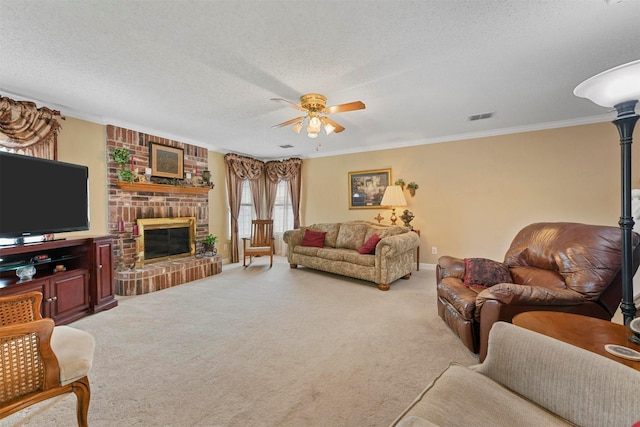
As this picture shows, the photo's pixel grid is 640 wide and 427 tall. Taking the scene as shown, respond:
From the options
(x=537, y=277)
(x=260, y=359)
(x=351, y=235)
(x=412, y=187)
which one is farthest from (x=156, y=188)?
(x=537, y=277)

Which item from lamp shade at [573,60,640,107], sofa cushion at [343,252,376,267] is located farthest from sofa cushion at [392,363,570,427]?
sofa cushion at [343,252,376,267]

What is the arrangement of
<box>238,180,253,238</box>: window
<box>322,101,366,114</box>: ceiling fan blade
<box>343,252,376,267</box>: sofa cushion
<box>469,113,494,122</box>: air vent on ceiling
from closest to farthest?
<box>322,101,366,114</box>: ceiling fan blade → <box>469,113,494,122</box>: air vent on ceiling → <box>343,252,376,267</box>: sofa cushion → <box>238,180,253,238</box>: window

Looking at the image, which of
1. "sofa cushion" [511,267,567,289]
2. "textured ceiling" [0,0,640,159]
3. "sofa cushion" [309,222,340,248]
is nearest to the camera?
"textured ceiling" [0,0,640,159]

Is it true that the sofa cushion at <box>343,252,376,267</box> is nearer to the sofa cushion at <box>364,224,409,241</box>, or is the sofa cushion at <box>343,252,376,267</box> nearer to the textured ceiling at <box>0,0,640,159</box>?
the sofa cushion at <box>364,224,409,241</box>

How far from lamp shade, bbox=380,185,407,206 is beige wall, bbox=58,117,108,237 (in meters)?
4.53

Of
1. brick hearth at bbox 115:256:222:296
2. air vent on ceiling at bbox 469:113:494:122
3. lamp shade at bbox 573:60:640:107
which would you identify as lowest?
brick hearth at bbox 115:256:222:296

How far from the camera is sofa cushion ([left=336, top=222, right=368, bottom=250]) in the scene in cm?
491

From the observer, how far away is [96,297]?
3133 mm

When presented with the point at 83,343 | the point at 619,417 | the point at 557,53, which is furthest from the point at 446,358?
the point at 557,53

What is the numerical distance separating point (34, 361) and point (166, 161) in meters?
4.02

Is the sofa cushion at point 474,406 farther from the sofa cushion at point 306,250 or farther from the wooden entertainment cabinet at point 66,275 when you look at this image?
the sofa cushion at point 306,250

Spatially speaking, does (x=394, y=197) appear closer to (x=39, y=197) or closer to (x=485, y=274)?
(x=485, y=274)

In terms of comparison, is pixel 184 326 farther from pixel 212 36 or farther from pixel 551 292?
pixel 551 292

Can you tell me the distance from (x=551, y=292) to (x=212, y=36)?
303 centimetres
